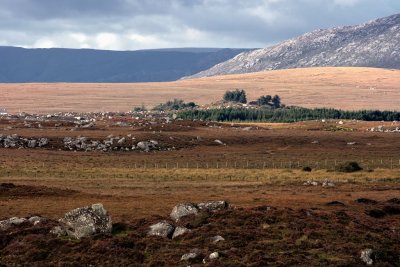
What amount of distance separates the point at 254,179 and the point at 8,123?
98869 mm

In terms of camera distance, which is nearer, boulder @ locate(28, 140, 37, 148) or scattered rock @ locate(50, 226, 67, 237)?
scattered rock @ locate(50, 226, 67, 237)

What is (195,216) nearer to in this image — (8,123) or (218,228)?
(218,228)

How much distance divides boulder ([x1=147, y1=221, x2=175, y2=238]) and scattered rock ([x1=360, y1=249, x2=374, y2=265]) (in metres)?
9.59

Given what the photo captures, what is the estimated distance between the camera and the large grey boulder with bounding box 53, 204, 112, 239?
3816 cm

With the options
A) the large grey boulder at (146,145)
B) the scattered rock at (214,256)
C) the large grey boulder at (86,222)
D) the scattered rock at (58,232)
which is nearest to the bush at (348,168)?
the large grey boulder at (146,145)

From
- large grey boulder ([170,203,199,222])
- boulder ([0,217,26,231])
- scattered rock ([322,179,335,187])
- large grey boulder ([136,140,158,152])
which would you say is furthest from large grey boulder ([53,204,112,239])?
large grey boulder ([136,140,158,152])

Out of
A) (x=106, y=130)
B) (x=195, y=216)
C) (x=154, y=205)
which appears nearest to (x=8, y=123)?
(x=106, y=130)

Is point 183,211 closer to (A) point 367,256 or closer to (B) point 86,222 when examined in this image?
(B) point 86,222

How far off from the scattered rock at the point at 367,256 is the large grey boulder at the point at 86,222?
1275 cm

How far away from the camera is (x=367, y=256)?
35156 mm

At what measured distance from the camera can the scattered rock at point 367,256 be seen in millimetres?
34922

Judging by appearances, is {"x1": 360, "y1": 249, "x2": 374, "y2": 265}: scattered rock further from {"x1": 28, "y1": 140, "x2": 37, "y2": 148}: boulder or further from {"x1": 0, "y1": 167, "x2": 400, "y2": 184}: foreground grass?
{"x1": 28, "y1": 140, "x2": 37, "y2": 148}: boulder

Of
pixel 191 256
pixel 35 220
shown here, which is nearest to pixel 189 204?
pixel 191 256

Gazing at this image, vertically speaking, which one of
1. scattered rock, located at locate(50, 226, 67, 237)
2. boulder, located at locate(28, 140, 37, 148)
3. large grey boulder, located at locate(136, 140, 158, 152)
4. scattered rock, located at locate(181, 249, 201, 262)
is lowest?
large grey boulder, located at locate(136, 140, 158, 152)
